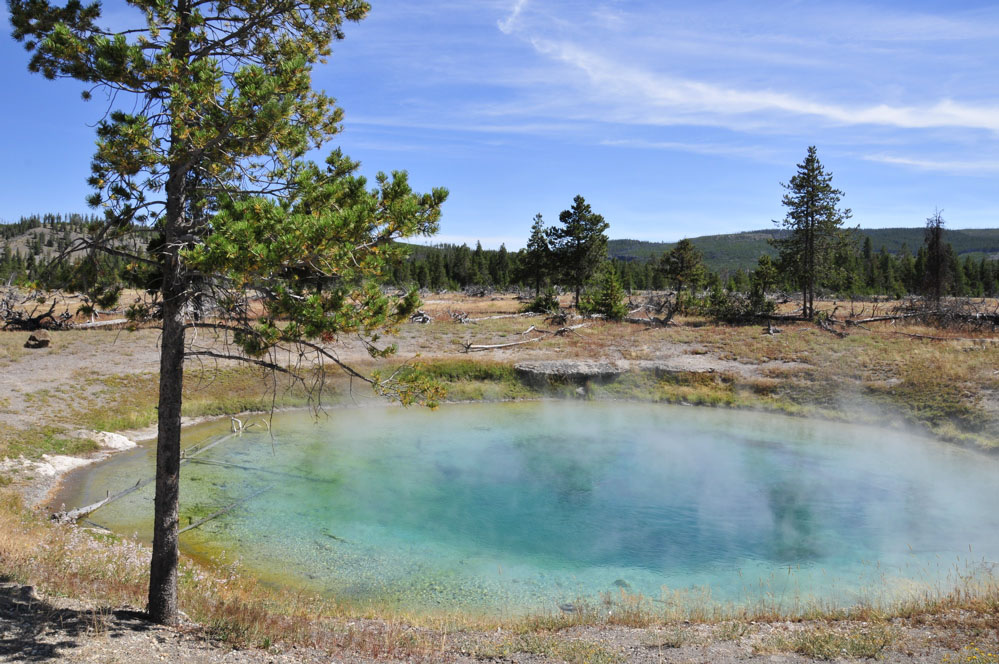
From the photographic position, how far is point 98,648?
20.8ft

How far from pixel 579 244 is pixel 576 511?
4313 cm

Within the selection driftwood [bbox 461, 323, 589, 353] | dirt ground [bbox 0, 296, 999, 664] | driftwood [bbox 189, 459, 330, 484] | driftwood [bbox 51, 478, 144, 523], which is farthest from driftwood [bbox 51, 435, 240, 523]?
driftwood [bbox 461, 323, 589, 353]

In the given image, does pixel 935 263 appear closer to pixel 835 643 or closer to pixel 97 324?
pixel 835 643

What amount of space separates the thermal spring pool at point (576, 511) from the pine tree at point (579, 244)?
34.7m

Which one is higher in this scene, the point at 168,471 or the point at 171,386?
the point at 171,386

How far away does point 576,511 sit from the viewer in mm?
15047

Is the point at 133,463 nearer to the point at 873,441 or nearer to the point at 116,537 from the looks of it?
the point at 116,537

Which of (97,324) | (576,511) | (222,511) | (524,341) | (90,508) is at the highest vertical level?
(97,324)

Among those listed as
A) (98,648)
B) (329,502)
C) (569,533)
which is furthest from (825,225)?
(98,648)

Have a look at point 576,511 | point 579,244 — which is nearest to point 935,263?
point 579,244

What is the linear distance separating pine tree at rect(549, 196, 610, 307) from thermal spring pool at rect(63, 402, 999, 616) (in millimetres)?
34715

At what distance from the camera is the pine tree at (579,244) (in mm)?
55781

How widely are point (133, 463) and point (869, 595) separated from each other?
721 inches

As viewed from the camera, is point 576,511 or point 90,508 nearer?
point 90,508
